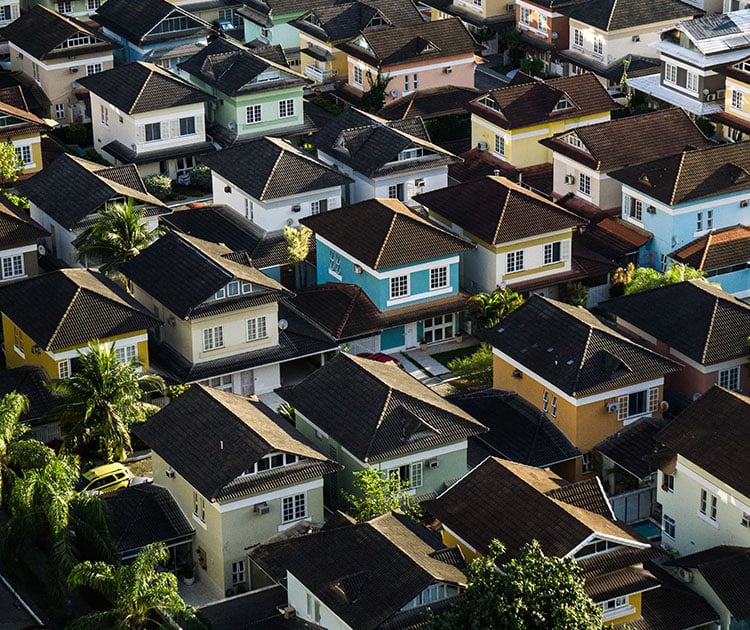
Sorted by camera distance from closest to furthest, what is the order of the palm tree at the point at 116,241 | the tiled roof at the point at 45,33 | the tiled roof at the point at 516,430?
1. the tiled roof at the point at 516,430
2. the palm tree at the point at 116,241
3. the tiled roof at the point at 45,33

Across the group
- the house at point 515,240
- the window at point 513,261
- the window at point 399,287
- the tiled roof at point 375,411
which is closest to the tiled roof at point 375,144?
the house at point 515,240

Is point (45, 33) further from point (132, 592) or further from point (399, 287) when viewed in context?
point (132, 592)

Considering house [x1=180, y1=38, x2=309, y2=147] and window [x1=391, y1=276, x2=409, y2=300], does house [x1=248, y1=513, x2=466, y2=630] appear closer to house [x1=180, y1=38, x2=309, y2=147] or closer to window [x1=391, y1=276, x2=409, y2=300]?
window [x1=391, y1=276, x2=409, y2=300]

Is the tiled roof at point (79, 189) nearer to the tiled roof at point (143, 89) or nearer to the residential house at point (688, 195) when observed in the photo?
the tiled roof at point (143, 89)

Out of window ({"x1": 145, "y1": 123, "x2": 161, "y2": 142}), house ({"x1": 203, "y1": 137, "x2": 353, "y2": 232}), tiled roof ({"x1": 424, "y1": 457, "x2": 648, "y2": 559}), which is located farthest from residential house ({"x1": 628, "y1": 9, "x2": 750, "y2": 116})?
tiled roof ({"x1": 424, "y1": 457, "x2": 648, "y2": 559})

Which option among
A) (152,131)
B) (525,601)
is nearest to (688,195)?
(152,131)

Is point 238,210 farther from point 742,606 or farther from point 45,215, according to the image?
point 742,606
